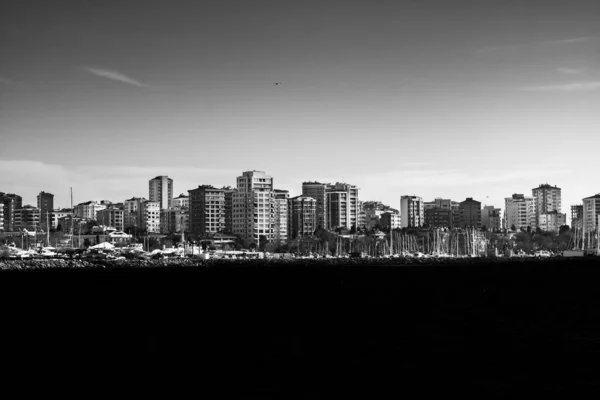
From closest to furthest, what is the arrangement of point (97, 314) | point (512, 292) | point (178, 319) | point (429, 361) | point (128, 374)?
point (128, 374), point (429, 361), point (178, 319), point (97, 314), point (512, 292)

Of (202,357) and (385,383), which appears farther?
(202,357)

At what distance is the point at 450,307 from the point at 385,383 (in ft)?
109

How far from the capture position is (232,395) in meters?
25.9

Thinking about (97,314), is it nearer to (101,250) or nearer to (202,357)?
(202,357)

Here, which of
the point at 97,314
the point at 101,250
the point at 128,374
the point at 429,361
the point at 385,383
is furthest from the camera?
the point at 101,250

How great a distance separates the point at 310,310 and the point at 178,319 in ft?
35.4

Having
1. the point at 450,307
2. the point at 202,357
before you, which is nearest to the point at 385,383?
the point at 202,357

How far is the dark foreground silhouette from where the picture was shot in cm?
2812

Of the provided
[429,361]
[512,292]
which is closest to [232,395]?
[429,361]

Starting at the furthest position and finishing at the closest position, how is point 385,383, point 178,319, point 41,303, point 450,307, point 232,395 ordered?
point 41,303 → point 450,307 → point 178,319 → point 385,383 → point 232,395

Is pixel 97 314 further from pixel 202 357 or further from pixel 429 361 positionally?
pixel 429 361

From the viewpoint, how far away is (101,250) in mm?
185750

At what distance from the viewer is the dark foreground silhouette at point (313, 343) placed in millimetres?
28125

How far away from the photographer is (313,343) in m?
38.2
